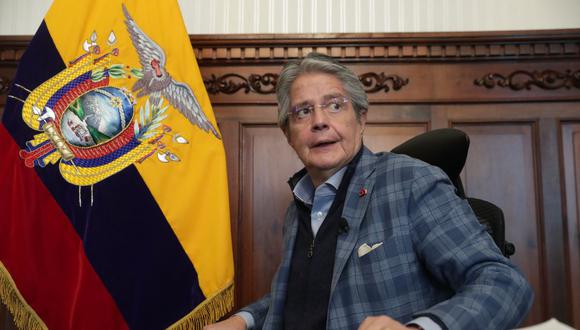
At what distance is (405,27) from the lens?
8.93 feet

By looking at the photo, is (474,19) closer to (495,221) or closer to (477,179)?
(477,179)

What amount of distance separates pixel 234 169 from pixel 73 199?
839 millimetres

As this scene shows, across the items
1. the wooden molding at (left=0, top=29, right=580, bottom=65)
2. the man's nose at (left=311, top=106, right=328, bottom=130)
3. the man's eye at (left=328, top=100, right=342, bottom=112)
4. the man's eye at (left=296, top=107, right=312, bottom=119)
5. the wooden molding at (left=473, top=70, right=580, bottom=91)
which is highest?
the wooden molding at (left=0, top=29, right=580, bottom=65)

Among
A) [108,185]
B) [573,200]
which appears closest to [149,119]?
[108,185]

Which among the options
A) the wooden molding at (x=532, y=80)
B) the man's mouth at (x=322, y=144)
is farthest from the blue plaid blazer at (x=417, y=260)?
the wooden molding at (x=532, y=80)

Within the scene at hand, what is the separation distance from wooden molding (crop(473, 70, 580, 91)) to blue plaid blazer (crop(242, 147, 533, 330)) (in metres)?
1.47

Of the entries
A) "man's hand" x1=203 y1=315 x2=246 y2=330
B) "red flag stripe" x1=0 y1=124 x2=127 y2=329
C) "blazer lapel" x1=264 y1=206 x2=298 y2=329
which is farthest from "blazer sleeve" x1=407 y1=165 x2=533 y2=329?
"red flag stripe" x1=0 y1=124 x2=127 y2=329

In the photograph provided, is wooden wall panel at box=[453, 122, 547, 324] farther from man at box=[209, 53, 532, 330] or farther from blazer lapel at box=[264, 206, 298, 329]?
blazer lapel at box=[264, 206, 298, 329]

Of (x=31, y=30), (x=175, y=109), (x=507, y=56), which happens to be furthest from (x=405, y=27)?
(x=31, y=30)

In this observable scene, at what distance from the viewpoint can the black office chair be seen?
1.30 m

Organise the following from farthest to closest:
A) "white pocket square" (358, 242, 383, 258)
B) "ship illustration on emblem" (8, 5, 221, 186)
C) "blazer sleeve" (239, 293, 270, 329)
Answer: "ship illustration on emblem" (8, 5, 221, 186) < "blazer sleeve" (239, 293, 270, 329) < "white pocket square" (358, 242, 383, 258)

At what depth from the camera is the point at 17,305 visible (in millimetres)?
1870

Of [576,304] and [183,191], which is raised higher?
[183,191]

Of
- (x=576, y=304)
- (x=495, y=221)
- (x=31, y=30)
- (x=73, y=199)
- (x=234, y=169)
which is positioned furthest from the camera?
(x=31, y=30)
